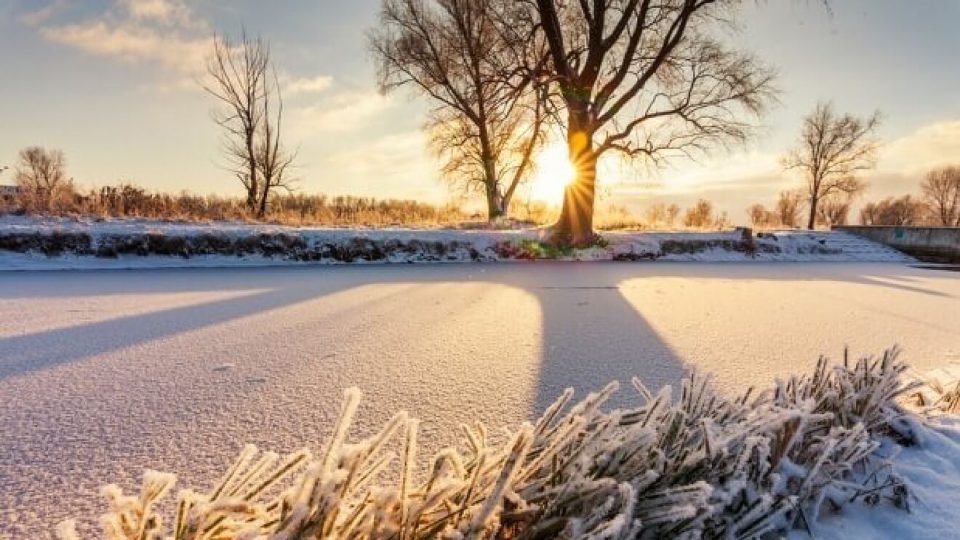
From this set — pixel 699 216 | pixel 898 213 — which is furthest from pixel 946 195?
pixel 699 216

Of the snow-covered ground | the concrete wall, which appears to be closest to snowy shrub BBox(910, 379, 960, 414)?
the snow-covered ground

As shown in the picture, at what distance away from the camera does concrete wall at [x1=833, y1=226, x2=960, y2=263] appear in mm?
11461

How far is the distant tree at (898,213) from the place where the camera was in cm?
3638

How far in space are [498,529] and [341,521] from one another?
9.7 inches

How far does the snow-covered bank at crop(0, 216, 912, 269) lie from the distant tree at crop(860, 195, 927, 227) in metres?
33.2

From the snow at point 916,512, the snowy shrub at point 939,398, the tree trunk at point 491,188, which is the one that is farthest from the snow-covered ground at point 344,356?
the tree trunk at point 491,188

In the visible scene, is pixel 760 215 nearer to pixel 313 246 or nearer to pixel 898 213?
pixel 898 213

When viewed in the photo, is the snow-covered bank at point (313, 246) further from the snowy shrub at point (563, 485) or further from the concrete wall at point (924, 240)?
the snowy shrub at point (563, 485)

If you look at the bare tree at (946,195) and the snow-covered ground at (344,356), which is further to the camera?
the bare tree at (946,195)

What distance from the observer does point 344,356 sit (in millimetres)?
2447

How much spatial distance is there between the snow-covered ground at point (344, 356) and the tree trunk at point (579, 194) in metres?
4.65

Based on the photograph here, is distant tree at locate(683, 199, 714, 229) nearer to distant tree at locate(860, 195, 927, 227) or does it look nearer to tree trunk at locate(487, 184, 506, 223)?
tree trunk at locate(487, 184, 506, 223)

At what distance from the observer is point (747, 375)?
2219mm

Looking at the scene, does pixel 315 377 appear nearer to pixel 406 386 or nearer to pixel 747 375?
pixel 406 386
